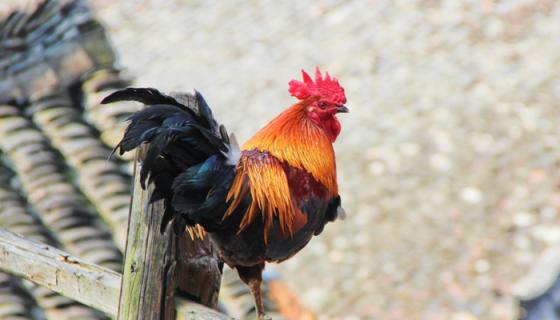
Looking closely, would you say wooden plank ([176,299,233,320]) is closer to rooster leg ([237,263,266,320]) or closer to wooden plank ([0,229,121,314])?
wooden plank ([0,229,121,314])

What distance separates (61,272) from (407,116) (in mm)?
5095

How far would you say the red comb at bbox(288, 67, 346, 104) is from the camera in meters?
2.80

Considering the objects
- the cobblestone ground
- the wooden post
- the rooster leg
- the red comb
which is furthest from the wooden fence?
the cobblestone ground

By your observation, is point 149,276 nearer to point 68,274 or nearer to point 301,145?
point 68,274

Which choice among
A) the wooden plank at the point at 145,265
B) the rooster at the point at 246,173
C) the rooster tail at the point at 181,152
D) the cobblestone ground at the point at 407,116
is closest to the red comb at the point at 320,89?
the rooster at the point at 246,173

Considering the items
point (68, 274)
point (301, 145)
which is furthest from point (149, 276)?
point (301, 145)

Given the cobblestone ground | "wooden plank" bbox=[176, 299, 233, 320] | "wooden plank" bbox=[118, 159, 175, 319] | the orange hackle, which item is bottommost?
"wooden plank" bbox=[176, 299, 233, 320]

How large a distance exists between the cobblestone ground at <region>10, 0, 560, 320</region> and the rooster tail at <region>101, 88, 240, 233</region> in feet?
11.3

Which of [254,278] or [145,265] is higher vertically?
[254,278]

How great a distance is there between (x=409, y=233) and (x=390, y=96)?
5.34 ft

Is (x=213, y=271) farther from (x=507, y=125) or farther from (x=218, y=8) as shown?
(x=218, y=8)

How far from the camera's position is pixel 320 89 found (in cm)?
281

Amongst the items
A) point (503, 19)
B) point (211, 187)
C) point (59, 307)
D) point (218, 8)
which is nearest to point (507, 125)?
point (503, 19)

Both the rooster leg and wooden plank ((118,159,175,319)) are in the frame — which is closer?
wooden plank ((118,159,175,319))
